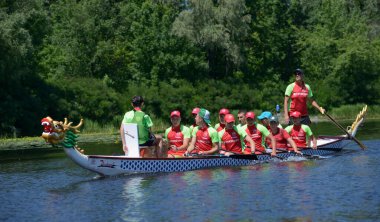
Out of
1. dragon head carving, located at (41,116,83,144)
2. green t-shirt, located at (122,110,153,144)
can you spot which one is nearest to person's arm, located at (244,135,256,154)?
green t-shirt, located at (122,110,153,144)

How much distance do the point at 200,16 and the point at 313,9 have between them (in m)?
20.8

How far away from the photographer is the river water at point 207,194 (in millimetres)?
15305

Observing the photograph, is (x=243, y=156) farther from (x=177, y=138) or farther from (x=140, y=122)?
(x=140, y=122)

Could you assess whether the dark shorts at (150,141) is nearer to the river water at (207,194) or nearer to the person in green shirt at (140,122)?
the person in green shirt at (140,122)

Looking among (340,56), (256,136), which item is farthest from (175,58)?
(256,136)

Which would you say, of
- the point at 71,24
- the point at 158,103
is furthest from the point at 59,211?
the point at 71,24

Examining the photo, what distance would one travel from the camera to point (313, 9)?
72000mm

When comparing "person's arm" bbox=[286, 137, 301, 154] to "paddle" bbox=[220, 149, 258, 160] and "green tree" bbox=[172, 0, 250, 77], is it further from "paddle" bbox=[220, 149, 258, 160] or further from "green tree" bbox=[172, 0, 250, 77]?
"green tree" bbox=[172, 0, 250, 77]

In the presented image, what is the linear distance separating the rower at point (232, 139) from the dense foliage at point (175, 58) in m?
22.3

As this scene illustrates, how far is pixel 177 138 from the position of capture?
22.9 metres

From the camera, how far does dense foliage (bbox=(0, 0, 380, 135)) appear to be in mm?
47500

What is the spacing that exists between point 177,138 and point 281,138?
3.32 meters

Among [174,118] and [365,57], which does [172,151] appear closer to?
[174,118]

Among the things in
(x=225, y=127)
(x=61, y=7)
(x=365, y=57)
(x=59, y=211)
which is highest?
(x=61, y=7)
